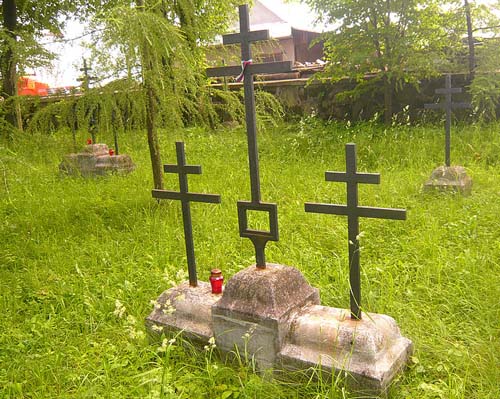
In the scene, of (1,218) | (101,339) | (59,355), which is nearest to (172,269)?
(101,339)

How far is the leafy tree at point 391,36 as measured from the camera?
27.2 feet

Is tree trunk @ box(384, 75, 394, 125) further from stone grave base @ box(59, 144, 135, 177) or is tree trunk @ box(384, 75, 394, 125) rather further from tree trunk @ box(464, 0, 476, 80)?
stone grave base @ box(59, 144, 135, 177)

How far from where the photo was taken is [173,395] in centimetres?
243

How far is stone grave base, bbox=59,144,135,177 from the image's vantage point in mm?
8312

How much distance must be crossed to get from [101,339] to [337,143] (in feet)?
20.0

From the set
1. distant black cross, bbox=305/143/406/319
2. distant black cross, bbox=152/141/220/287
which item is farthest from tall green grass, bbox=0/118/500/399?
distant black cross, bbox=305/143/406/319

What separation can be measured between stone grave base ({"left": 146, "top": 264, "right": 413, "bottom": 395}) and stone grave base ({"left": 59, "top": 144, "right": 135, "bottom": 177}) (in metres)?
5.67

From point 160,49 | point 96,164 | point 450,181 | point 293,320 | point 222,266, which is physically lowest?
point 222,266

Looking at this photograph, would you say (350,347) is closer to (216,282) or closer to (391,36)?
(216,282)

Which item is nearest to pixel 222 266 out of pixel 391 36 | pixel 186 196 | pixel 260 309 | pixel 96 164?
pixel 186 196

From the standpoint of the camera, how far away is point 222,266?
4117 mm

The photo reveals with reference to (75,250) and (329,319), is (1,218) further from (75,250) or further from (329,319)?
(329,319)

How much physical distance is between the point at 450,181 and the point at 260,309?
142 inches

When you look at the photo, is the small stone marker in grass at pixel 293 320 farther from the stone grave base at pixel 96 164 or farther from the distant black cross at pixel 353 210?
the stone grave base at pixel 96 164
